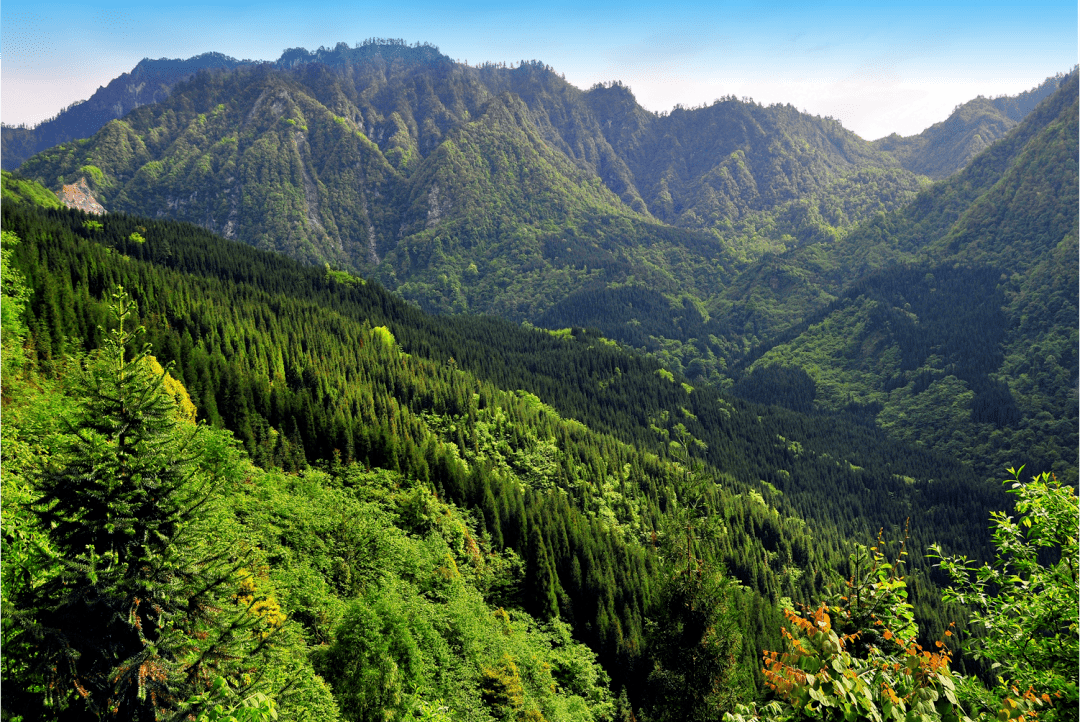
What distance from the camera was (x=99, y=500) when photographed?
46.4 feet

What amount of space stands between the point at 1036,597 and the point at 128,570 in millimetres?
A: 22318

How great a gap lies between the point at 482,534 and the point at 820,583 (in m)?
105

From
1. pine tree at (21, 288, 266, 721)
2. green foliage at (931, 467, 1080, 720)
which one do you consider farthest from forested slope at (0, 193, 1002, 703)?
pine tree at (21, 288, 266, 721)

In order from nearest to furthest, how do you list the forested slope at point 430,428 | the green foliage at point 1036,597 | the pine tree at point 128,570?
the pine tree at point 128,570 < the green foliage at point 1036,597 < the forested slope at point 430,428

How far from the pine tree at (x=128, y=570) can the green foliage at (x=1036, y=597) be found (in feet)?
60.7

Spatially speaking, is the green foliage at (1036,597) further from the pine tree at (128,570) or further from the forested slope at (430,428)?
the forested slope at (430,428)

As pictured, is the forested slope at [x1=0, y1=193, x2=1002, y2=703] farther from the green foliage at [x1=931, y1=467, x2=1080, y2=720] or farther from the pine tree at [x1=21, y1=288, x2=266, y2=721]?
the pine tree at [x1=21, y1=288, x2=266, y2=721]

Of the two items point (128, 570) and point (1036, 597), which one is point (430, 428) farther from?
point (1036, 597)

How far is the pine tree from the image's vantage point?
1309 centimetres

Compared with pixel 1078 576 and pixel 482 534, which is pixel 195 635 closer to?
pixel 1078 576

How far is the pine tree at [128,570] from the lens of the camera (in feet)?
43.0

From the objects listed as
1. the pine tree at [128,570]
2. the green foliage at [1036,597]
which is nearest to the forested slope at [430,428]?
the green foliage at [1036,597]

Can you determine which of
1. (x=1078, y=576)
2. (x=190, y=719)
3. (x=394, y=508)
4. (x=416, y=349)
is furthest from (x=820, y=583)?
(x=190, y=719)

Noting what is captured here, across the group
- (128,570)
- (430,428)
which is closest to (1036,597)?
(128,570)
